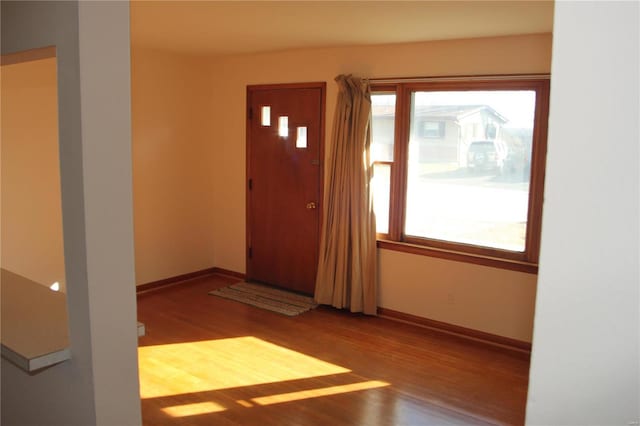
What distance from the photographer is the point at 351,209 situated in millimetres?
4750

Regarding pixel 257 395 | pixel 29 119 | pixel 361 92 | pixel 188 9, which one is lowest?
pixel 257 395

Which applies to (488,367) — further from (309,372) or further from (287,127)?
(287,127)

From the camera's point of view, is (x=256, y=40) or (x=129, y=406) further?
(x=256, y=40)

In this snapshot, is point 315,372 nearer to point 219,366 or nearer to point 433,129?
point 219,366

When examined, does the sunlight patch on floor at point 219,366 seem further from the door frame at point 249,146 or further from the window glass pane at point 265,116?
the window glass pane at point 265,116

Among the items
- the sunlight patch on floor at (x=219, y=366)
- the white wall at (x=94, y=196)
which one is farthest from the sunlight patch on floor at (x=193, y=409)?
the white wall at (x=94, y=196)

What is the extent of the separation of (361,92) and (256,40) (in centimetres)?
105

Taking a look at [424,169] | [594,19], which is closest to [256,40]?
[424,169]

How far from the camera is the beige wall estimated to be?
392 cm

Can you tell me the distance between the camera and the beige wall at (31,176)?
3924 mm

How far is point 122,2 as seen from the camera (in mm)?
1361

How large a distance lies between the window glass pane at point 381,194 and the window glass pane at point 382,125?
→ 0.10m

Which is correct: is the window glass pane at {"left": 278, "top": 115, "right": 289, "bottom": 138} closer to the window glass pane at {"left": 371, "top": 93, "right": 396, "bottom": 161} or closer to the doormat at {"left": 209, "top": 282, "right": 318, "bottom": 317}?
the window glass pane at {"left": 371, "top": 93, "right": 396, "bottom": 161}

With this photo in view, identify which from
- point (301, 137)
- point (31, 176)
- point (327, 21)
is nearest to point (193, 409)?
point (31, 176)
